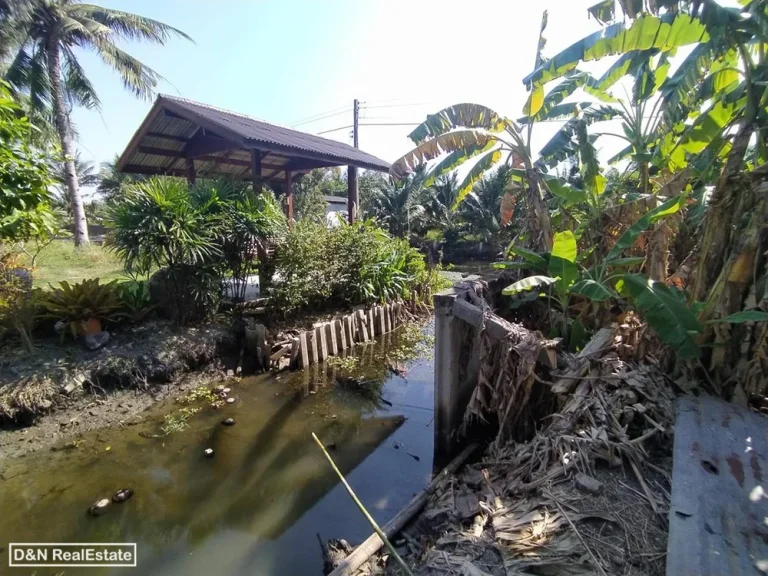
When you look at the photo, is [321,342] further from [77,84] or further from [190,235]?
[77,84]

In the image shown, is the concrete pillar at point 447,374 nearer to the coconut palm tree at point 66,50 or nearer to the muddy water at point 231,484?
the muddy water at point 231,484

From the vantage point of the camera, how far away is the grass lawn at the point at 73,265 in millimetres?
10070

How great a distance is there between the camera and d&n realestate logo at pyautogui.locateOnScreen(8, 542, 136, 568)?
3.34 meters

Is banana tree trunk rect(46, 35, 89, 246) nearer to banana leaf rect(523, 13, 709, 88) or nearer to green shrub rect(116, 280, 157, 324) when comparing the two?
green shrub rect(116, 280, 157, 324)

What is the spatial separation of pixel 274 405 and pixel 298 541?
8.58ft

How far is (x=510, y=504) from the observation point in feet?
9.17

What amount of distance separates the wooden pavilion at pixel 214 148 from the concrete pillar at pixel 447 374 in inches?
243

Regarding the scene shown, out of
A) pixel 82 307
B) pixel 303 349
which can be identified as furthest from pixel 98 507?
pixel 303 349

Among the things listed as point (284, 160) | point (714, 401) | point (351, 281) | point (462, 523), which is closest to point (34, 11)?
point (284, 160)

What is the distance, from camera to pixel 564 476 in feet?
9.06

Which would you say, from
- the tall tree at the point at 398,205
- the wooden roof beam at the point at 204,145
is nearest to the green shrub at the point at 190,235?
the wooden roof beam at the point at 204,145

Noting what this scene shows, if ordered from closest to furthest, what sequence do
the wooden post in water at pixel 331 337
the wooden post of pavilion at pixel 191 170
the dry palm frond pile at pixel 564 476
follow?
the dry palm frond pile at pixel 564 476
the wooden post in water at pixel 331 337
the wooden post of pavilion at pixel 191 170

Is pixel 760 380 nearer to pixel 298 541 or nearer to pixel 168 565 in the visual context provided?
pixel 298 541

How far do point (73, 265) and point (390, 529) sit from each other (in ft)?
42.1
